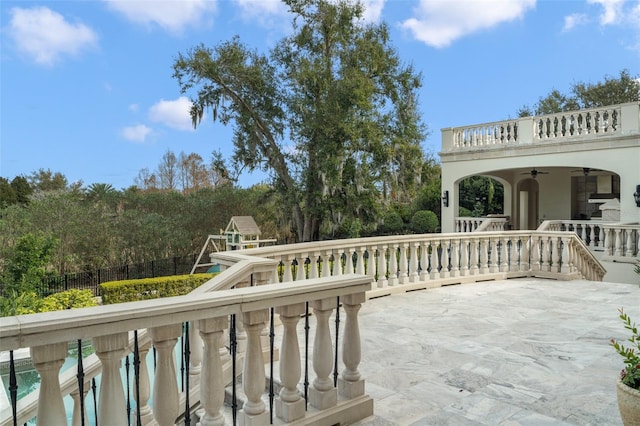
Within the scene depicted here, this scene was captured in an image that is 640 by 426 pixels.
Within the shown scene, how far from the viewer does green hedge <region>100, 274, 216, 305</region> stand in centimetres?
1053

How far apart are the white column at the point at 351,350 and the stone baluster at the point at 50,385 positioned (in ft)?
4.90

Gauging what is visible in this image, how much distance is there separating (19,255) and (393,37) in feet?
43.5

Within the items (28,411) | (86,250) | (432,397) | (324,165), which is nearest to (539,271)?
(432,397)

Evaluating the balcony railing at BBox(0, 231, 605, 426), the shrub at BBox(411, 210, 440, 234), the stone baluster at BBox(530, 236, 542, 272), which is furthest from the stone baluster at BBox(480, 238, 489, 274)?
the shrub at BBox(411, 210, 440, 234)

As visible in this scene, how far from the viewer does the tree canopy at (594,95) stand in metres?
20.7

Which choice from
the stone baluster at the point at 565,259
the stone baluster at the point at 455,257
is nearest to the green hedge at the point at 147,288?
the stone baluster at the point at 455,257

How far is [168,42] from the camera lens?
14625 mm

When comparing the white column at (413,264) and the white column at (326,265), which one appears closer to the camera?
the white column at (326,265)

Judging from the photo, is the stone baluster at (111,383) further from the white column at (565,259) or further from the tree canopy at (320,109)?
the tree canopy at (320,109)

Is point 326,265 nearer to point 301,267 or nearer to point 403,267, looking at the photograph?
point 301,267

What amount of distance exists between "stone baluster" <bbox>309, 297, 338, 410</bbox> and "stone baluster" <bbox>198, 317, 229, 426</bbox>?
0.61 metres

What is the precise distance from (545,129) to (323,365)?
479 inches

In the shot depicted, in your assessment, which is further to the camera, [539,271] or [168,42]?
[168,42]

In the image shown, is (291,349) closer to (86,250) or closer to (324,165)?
(324,165)
